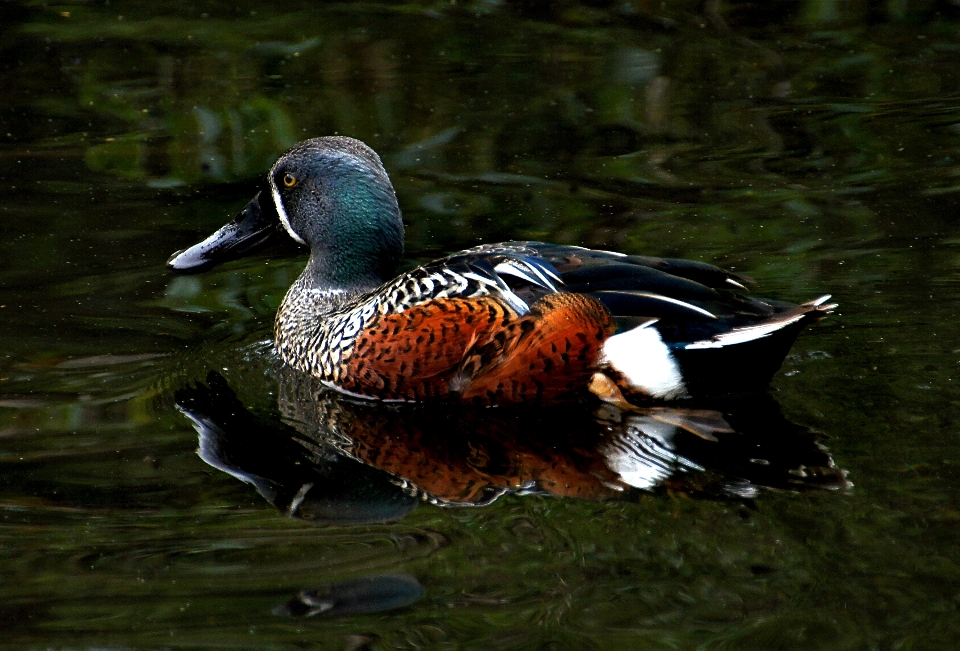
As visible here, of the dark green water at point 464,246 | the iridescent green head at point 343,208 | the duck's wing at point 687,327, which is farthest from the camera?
the iridescent green head at point 343,208

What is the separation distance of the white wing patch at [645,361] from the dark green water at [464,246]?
10.9 inches

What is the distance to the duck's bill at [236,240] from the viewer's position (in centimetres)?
738

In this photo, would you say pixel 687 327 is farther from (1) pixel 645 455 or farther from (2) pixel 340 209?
(2) pixel 340 209

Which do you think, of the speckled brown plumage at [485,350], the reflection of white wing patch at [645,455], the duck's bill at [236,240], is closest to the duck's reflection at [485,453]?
the reflection of white wing patch at [645,455]

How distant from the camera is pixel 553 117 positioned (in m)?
10.0

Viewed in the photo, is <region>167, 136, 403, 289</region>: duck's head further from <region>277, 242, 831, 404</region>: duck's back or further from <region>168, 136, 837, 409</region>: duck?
<region>277, 242, 831, 404</region>: duck's back

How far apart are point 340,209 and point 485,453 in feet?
6.62

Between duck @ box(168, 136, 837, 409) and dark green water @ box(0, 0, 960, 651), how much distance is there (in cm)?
21

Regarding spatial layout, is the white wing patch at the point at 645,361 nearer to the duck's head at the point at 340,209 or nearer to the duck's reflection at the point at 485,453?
the duck's reflection at the point at 485,453

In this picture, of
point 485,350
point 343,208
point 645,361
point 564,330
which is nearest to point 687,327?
point 645,361

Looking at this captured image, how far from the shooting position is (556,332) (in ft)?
19.4

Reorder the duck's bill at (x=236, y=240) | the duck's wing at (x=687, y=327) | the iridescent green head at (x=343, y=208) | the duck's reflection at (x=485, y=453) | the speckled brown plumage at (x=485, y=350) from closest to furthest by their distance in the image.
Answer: the duck's reflection at (x=485, y=453)
the duck's wing at (x=687, y=327)
the speckled brown plumage at (x=485, y=350)
the iridescent green head at (x=343, y=208)
the duck's bill at (x=236, y=240)

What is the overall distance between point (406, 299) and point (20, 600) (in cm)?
243

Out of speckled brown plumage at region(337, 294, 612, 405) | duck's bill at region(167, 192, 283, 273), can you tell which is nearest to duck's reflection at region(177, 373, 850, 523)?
speckled brown plumage at region(337, 294, 612, 405)
